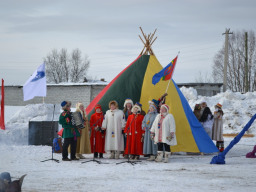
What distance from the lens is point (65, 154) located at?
9.42 m

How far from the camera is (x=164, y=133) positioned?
9.22m

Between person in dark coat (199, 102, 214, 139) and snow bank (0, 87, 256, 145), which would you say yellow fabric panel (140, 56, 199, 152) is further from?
snow bank (0, 87, 256, 145)

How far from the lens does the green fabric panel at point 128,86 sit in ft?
38.4

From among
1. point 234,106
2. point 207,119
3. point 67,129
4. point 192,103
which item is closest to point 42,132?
point 67,129

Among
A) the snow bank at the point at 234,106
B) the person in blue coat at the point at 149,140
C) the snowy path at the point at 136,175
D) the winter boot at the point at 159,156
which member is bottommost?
the snowy path at the point at 136,175

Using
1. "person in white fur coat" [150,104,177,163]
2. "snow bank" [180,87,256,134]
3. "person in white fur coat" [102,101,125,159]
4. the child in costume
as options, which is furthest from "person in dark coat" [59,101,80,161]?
"snow bank" [180,87,256,134]

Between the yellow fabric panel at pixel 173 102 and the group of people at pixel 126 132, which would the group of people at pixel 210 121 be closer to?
the yellow fabric panel at pixel 173 102

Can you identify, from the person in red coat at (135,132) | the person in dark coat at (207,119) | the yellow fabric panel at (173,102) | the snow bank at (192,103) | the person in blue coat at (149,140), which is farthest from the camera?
the snow bank at (192,103)

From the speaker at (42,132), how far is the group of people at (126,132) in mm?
3241

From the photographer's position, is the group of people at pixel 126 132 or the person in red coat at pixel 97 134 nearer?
the group of people at pixel 126 132

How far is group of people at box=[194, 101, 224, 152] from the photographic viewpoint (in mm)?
11570

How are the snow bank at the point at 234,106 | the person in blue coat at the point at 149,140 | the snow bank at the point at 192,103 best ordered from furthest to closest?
the snow bank at the point at 234,106 < the snow bank at the point at 192,103 < the person in blue coat at the point at 149,140

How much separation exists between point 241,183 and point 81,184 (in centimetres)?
253

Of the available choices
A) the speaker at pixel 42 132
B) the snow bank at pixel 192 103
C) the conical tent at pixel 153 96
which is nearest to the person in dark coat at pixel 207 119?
the conical tent at pixel 153 96
